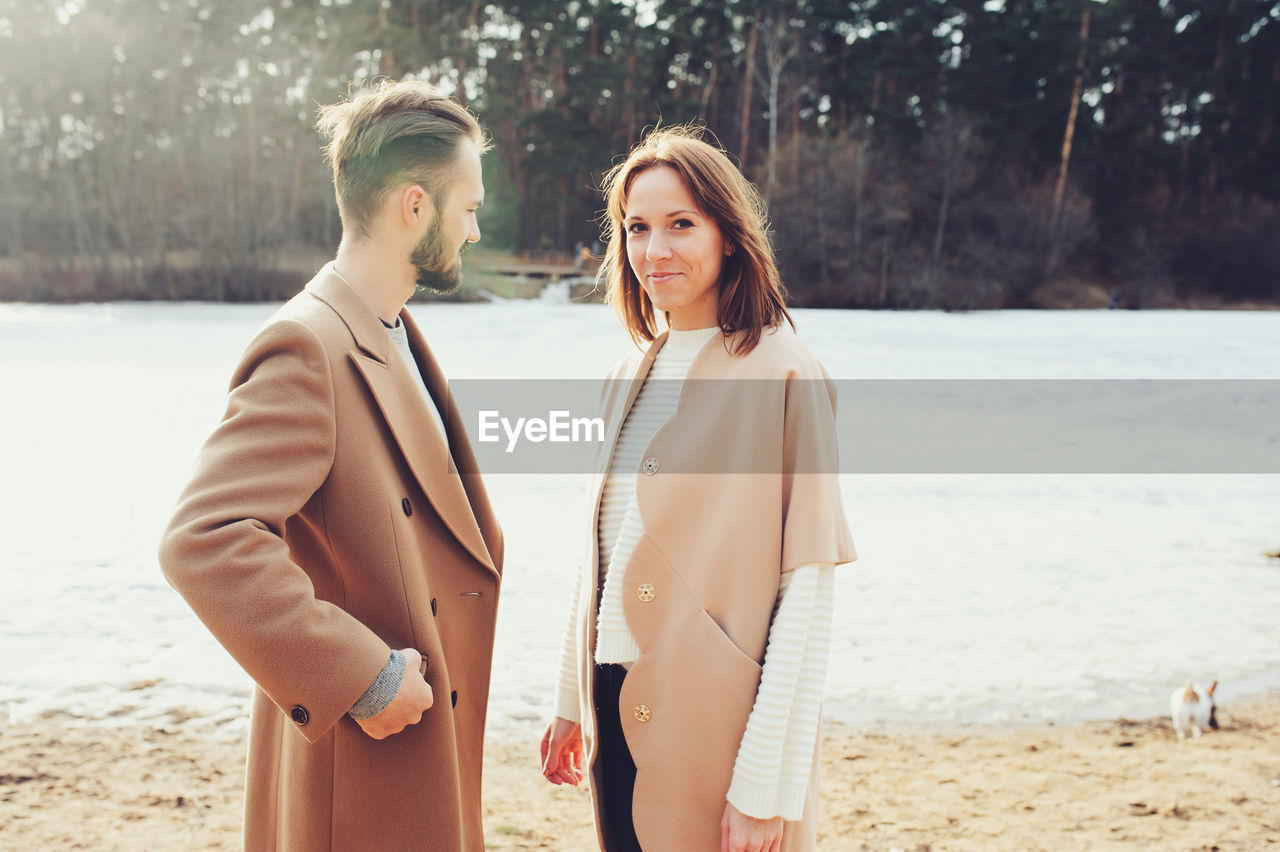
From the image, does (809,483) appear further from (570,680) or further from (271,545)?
(271,545)

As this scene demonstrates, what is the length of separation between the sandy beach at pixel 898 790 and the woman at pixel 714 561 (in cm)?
146

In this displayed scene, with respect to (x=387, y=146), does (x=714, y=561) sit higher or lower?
lower

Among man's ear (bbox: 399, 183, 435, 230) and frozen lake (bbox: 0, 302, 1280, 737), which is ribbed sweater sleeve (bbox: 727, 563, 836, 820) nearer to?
man's ear (bbox: 399, 183, 435, 230)

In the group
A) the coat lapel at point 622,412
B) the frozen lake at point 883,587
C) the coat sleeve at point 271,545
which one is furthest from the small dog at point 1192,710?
the coat sleeve at point 271,545

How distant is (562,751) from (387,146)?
1.44 meters

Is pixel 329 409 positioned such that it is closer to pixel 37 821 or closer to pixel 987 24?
pixel 37 821

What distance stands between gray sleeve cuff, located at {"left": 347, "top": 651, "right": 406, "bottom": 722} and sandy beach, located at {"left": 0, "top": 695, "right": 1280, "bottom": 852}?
1.71 m

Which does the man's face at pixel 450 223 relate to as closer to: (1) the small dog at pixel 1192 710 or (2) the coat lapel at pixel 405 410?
(2) the coat lapel at pixel 405 410

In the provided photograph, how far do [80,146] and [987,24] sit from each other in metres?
39.7

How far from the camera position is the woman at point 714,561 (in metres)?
1.64

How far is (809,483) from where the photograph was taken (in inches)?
65.2

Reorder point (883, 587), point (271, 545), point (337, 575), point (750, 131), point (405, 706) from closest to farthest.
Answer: point (271, 545)
point (405, 706)
point (337, 575)
point (883, 587)
point (750, 131)

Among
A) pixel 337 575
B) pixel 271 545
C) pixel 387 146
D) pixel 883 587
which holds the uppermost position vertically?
pixel 387 146

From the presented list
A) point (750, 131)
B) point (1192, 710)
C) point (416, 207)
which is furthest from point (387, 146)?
point (750, 131)
